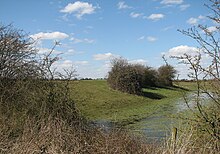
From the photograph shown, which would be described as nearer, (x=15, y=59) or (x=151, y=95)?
(x=15, y=59)

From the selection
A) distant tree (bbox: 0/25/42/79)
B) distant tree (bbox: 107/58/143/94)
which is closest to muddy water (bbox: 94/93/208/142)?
distant tree (bbox: 0/25/42/79)

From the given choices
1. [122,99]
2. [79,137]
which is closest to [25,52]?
[79,137]

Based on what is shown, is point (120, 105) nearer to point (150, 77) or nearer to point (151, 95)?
point (151, 95)

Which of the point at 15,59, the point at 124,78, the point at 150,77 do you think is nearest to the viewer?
the point at 15,59

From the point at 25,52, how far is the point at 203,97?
304 inches

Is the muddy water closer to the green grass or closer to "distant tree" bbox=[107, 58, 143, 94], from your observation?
the green grass

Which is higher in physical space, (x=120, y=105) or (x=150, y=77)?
(x=150, y=77)

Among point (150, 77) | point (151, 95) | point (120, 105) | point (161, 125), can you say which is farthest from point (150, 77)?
point (161, 125)

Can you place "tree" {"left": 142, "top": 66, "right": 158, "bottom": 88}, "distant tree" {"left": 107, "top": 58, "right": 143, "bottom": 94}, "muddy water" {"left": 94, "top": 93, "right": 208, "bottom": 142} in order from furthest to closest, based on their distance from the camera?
1. "tree" {"left": 142, "top": 66, "right": 158, "bottom": 88}
2. "distant tree" {"left": 107, "top": 58, "right": 143, "bottom": 94}
3. "muddy water" {"left": 94, "top": 93, "right": 208, "bottom": 142}

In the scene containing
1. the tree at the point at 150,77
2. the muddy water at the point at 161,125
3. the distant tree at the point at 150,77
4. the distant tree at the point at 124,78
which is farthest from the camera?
the distant tree at the point at 150,77

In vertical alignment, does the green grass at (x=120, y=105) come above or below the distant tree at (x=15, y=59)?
below

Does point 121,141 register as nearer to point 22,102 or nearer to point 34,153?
point 34,153

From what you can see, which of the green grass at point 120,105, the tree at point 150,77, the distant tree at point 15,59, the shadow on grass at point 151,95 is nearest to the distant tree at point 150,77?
the tree at point 150,77

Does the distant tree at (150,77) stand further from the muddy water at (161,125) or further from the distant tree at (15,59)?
the distant tree at (15,59)
